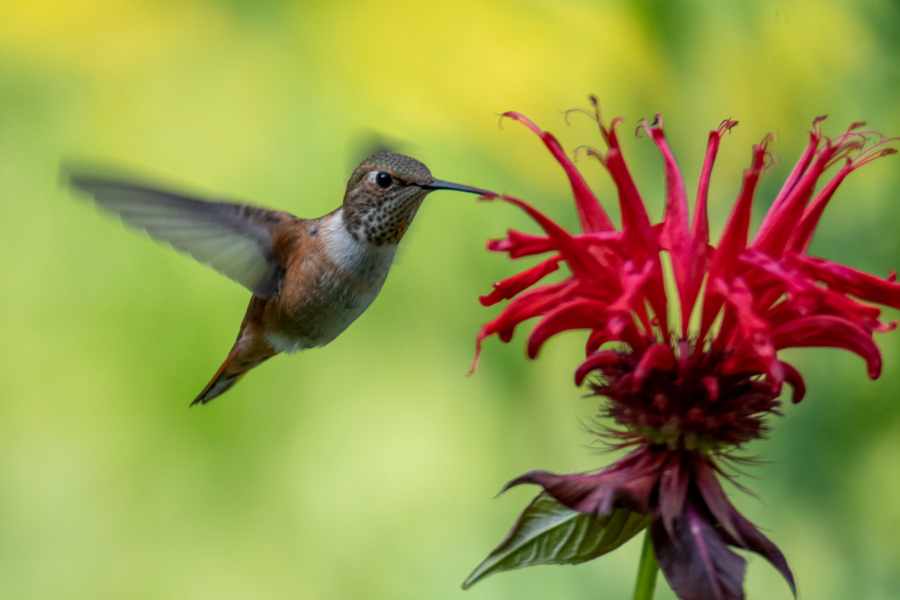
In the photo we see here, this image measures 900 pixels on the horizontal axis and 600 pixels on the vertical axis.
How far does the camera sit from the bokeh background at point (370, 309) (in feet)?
5.85

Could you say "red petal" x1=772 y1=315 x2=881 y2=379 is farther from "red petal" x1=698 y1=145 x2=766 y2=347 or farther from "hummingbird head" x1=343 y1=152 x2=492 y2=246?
"hummingbird head" x1=343 y1=152 x2=492 y2=246

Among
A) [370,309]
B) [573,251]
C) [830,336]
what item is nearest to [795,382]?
[830,336]

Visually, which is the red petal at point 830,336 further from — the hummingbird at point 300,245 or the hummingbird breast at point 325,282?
the hummingbird breast at point 325,282

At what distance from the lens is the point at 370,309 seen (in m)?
1.94

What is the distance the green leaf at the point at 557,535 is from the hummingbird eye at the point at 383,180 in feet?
1.38

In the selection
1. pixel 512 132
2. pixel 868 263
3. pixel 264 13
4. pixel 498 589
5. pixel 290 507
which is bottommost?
pixel 498 589

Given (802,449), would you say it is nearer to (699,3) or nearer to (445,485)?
(445,485)

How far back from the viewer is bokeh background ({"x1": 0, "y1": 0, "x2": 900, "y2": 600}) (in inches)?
70.2

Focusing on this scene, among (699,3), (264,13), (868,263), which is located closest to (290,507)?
(264,13)

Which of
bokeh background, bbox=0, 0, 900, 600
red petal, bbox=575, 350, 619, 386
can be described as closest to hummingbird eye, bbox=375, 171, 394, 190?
red petal, bbox=575, 350, 619, 386

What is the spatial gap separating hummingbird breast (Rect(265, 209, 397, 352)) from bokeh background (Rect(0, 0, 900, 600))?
2.48 feet

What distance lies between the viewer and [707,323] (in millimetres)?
897

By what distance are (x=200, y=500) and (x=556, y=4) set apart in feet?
4.94

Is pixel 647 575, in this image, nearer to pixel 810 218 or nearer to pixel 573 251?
pixel 573 251
